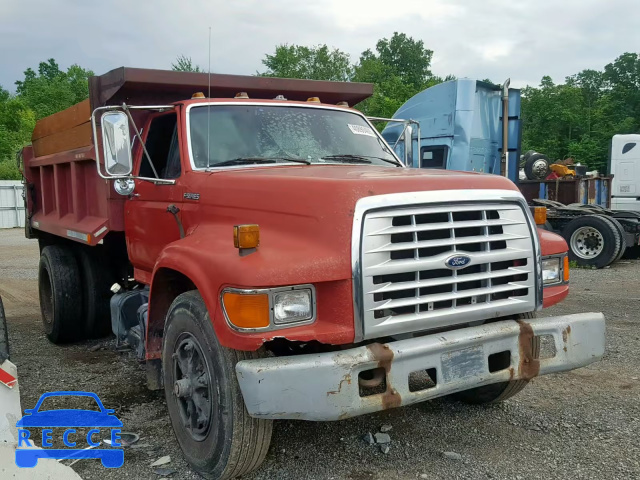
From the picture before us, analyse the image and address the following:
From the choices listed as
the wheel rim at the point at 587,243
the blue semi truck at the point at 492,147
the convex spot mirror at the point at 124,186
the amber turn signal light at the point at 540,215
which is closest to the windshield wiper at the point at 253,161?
the convex spot mirror at the point at 124,186

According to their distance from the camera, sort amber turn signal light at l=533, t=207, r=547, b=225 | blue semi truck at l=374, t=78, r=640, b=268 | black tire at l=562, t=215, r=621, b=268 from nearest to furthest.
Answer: amber turn signal light at l=533, t=207, r=547, b=225
black tire at l=562, t=215, r=621, b=268
blue semi truck at l=374, t=78, r=640, b=268

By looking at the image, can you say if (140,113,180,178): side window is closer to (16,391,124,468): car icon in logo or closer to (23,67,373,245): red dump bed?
(23,67,373,245): red dump bed

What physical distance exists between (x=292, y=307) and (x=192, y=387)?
0.90 metres

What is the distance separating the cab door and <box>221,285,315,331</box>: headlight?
1436 millimetres

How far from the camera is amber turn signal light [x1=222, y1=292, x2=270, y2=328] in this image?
9.02 ft

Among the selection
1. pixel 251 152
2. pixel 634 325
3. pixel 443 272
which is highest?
pixel 251 152

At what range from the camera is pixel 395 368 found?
113 inches

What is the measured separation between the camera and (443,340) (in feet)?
9.82

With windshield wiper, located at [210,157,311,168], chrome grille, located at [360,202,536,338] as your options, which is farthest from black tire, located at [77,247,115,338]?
chrome grille, located at [360,202,536,338]

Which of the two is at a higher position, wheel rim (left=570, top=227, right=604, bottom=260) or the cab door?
the cab door

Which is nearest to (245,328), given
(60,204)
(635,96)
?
(60,204)

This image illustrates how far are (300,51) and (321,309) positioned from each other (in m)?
44.2

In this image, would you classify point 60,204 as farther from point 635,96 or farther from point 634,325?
point 635,96

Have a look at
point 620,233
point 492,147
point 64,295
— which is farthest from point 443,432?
point 492,147
